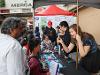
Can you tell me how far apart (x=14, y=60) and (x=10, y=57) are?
0.15 ft

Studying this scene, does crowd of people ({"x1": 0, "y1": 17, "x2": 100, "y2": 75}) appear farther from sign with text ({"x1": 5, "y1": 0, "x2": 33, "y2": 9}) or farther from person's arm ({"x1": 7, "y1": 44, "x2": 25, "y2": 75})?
sign with text ({"x1": 5, "y1": 0, "x2": 33, "y2": 9})

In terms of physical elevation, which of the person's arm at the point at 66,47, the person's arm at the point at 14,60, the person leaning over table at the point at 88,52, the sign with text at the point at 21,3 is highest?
the person's arm at the point at 14,60

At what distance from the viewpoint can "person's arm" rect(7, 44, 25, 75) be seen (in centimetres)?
289

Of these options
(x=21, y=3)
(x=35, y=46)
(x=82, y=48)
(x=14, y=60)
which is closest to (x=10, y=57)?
(x=14, y=60)

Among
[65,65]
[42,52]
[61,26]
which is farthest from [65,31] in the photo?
[65,65]

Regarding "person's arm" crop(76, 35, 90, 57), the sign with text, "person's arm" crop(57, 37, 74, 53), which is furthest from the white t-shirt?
the sign with text

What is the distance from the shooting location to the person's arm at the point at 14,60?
2.89 m

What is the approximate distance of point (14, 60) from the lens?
9.52ft

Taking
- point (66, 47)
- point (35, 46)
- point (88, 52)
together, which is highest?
point (35, 46)

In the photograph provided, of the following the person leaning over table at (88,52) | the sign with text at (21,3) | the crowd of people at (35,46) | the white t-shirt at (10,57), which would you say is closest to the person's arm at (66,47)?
the crowd of people at (35,46)

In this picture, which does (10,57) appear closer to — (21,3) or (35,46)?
(35,46)

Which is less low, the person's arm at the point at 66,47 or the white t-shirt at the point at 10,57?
the white t-shirt at the point at 10,57

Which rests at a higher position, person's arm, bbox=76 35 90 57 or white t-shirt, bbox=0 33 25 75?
white t-shirt, bbox=0 33 25 75

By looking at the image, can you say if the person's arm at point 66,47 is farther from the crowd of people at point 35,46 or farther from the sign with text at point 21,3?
the sign with text at point 21,3
